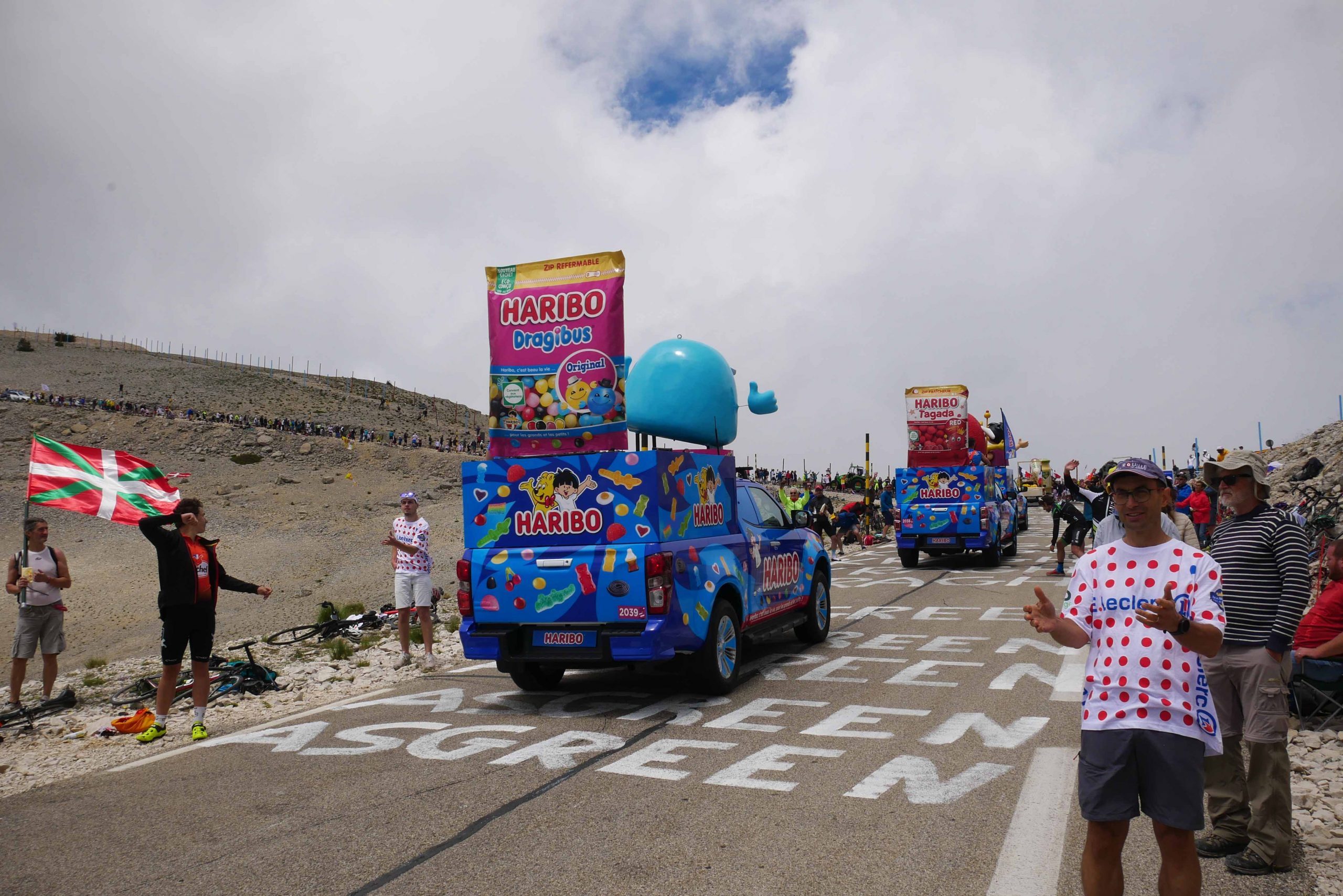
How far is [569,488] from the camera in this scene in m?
7.46

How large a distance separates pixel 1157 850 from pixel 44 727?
841 centimetres

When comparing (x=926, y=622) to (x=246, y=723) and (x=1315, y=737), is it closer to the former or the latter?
(x=1315, y=737)

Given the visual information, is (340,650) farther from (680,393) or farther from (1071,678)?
(1071,678)

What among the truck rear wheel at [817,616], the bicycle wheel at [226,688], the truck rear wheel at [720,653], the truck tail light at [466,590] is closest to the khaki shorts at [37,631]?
the bicycle wheel at [226,688]

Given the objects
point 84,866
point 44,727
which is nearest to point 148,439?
point 44,727

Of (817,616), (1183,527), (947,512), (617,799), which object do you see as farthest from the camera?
(947,512)

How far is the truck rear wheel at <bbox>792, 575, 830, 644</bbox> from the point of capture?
10195 millimetres

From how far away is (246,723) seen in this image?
755 cm

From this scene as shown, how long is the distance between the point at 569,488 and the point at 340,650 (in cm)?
475

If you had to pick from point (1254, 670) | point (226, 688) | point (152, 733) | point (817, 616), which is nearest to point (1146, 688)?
point (1254, 670)

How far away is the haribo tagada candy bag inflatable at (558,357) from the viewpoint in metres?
7.77

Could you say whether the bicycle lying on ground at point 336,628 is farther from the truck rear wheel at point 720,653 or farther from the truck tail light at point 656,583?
the truck tail light at point 656,583

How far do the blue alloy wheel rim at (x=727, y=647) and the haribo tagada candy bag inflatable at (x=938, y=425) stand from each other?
12420 millimetres

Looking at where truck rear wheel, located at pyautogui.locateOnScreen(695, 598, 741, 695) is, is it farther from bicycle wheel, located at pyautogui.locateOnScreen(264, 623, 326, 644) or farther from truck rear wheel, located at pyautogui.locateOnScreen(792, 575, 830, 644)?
bicycle wheel, located at pyautogui.locateOnScreen(264, 623, 326, 644)
